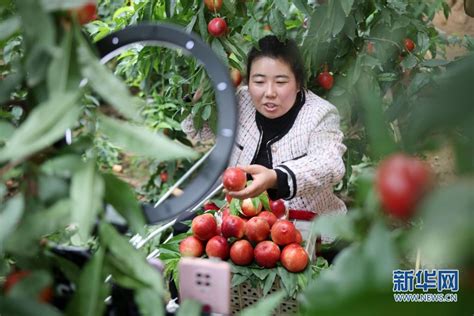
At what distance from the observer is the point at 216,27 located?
1.69m

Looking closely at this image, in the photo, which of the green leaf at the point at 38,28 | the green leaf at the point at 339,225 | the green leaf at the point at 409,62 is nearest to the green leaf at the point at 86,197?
the green leaf at the point at 38,28

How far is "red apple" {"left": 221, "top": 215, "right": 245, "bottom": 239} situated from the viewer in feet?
4.67

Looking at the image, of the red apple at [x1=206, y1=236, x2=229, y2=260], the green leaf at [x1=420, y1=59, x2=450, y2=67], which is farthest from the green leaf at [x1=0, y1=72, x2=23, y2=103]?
the green leaf at [x1=420, y1=59, x2=450, y2=67]

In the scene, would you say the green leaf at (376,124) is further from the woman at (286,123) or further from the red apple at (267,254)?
the woman at (286,123)

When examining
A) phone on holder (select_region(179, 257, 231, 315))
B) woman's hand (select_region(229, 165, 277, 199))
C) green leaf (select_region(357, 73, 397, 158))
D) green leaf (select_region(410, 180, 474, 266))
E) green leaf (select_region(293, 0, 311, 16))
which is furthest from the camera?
green leaf (select_region(293, 0, 311, 16))

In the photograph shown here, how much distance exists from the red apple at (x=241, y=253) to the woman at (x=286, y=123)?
25 cm

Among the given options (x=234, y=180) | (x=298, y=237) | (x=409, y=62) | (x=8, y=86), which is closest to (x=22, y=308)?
(x=8, y=86)

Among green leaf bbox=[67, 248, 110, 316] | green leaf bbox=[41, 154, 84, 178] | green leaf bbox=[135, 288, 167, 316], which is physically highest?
green leaf bbox=[41, 154, 84, 178]

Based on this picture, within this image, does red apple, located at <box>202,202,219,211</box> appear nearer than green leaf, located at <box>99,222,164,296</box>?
No

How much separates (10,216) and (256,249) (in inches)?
35.5

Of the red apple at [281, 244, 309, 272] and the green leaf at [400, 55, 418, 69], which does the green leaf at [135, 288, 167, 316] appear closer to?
the red apple at [281, 244, 309, 272]

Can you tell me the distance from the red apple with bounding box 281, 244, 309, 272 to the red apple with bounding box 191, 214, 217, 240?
0.20m

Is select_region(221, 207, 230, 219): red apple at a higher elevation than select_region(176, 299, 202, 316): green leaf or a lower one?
lower

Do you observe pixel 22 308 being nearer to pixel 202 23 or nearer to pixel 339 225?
pixel 339 225
